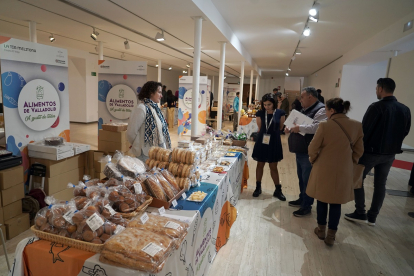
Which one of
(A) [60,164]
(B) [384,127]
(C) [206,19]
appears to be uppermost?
(C) [206,19]

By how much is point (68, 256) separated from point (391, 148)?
11.3ft

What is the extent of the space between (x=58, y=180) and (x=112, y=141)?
5.64 ft

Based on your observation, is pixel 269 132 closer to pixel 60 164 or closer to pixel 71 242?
pixel 60 164

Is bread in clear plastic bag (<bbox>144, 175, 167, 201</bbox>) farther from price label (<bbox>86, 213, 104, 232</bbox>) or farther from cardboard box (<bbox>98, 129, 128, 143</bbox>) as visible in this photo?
cardboard box (<bbox>98, 129, 128, 143</bbox>)

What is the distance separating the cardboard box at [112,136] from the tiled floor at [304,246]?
2.31m

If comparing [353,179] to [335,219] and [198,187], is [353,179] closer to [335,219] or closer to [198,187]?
[335,219]

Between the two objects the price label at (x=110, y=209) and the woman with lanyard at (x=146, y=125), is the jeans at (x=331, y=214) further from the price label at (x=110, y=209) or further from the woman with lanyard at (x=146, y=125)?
the price label at (x=110, y=209)

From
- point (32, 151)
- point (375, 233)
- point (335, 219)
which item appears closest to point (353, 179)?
point (335, 219)

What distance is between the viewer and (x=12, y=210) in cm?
280

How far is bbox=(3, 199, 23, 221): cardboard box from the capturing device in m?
2.73

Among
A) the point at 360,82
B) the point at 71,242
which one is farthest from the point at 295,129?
the point at 360,82

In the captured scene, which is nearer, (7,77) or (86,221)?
(86,221)

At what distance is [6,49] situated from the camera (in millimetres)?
2816

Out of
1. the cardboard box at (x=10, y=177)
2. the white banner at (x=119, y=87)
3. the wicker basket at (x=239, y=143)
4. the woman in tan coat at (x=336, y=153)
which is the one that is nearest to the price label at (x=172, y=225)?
the woman in tan coat at (x=336, y=153)
